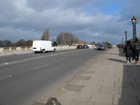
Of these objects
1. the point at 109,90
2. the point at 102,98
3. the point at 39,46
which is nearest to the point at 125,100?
the point at 102,98

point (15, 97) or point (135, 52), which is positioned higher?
point (135, 52)

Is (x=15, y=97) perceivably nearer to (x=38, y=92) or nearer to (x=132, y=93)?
(x=38, y=92)

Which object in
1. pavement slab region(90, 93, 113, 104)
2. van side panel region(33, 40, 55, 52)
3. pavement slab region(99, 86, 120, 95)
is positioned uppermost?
van side panel region(33, 40, 55, 52)

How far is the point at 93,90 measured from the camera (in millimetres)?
4734

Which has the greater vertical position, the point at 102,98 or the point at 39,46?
the point at 39,46

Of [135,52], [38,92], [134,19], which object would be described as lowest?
[38,92]

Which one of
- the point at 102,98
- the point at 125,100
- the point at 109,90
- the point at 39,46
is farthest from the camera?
the point at 39,46

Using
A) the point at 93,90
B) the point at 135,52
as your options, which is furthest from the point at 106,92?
the point at 135,52

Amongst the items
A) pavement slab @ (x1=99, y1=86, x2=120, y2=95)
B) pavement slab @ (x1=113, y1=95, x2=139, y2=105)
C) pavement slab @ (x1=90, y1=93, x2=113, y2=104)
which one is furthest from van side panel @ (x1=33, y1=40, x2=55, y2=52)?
pavement slab @ (x1=113, y1=95, x2=139, y2=105)

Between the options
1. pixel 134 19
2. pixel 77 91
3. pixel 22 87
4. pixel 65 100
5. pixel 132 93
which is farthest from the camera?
pixel 134 19

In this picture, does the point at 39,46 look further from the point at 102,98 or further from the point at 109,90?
the point at 102,98

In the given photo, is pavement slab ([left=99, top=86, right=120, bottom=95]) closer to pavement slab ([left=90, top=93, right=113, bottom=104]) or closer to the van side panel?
pavement slab ([left=90, top=93, right=113, bottom=104])

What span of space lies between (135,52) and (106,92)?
21.2ft

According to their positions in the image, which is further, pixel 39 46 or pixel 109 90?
pixel 39 46
